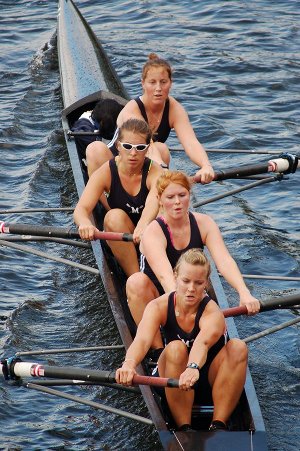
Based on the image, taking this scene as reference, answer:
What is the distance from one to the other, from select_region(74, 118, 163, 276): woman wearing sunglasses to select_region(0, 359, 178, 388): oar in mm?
1817

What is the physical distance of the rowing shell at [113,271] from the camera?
6.76m

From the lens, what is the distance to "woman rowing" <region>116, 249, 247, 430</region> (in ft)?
22.2

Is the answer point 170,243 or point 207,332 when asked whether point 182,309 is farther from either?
point 170,243

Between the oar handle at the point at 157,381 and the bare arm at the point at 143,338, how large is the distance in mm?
47

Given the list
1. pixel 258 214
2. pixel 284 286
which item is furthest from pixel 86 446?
pixel 258 214

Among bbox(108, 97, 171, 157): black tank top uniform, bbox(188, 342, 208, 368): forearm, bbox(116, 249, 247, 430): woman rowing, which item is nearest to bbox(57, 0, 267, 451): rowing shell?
bbox(116, 249, 247, 430): woman rowing

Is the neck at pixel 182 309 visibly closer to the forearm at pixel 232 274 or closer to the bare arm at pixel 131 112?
the forearm at pixel 232 274

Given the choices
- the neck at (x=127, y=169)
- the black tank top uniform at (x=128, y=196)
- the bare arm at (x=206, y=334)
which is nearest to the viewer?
the bare arm at (x=206, y=334)

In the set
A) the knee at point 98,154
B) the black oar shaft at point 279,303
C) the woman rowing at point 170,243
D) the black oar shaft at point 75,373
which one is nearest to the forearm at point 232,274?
the woman rowing at point 170,243

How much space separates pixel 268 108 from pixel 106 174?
717 centimetres

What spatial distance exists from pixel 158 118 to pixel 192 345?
144 inches

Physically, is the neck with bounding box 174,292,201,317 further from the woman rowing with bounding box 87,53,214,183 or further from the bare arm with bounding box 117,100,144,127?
the bare arm with bounding box 117,100,144,127

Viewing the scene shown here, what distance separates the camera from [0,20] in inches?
754

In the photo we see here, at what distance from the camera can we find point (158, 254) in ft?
24.9
